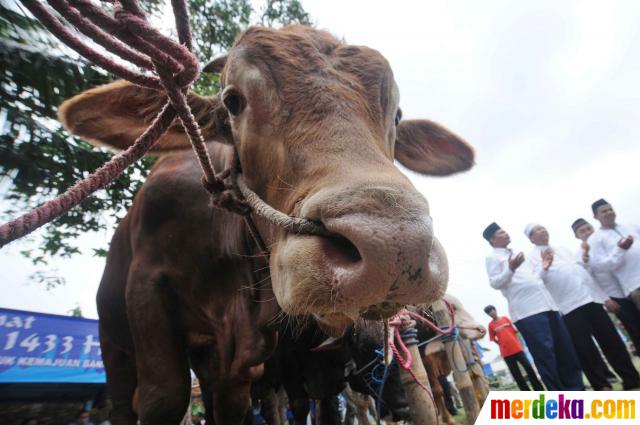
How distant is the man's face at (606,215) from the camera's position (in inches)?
233

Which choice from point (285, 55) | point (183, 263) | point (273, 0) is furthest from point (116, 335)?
point (273, 0)

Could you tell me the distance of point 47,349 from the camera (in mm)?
8117

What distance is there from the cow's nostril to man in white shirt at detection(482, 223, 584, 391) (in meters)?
4.62

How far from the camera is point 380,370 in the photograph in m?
4.14

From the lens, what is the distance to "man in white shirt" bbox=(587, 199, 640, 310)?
18.0 feet

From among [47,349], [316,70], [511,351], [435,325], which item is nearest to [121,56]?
[316,70]

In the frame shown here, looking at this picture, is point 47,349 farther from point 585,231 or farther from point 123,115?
point 585,231

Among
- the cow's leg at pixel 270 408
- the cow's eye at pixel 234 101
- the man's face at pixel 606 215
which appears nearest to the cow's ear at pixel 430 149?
the cow's eye at pixel 234 101

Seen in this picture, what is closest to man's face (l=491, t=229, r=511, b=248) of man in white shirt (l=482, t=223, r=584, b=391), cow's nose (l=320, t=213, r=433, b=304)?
man in white shirt (l=482, t=223, r=584, b=391)

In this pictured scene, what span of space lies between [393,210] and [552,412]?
207cm

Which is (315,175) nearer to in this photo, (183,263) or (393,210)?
(393,210)

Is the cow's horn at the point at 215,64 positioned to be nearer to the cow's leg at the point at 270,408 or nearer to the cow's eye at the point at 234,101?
the cow's eye at the point at 234,101

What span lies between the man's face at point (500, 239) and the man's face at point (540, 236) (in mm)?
558

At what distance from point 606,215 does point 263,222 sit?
5.86m
